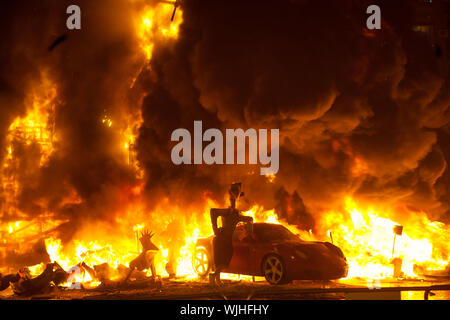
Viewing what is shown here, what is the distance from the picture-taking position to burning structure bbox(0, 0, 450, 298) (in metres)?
17.0

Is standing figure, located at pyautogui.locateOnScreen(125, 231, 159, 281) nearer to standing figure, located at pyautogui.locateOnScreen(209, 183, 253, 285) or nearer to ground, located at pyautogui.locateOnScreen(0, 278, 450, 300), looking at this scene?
ground, located at pyautogui.locateOnScreen(0, 278, 450, 300)

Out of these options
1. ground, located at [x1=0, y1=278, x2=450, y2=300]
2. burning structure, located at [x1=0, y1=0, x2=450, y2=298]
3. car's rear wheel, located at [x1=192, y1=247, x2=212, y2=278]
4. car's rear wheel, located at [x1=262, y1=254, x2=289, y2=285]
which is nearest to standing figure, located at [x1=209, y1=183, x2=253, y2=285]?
ground, located at [x1=0, y1=278, x2=450, y2=300]

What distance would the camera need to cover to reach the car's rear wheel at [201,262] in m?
13.9

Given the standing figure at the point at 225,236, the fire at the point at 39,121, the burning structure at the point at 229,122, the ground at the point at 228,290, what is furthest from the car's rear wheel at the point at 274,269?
the fire at the point at 39,121

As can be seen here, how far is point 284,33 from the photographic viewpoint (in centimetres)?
1731

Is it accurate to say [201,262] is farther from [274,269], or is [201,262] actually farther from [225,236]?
[274,269]

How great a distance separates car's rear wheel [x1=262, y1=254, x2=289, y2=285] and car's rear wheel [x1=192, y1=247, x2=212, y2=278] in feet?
7.64

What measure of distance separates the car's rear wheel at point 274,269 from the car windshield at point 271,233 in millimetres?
759

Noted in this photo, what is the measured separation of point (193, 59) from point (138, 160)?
182 inches

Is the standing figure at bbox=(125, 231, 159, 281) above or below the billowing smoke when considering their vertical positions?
below

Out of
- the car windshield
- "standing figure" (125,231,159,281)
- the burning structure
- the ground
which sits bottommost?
the ground

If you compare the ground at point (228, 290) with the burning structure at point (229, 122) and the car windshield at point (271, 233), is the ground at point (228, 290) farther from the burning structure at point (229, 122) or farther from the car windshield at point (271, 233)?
the burning structure at point (229, 122)
